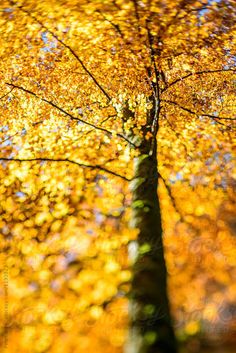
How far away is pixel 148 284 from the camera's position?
6020 millimetres

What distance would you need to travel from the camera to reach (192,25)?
12.8m

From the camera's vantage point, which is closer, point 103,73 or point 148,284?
point 148,284

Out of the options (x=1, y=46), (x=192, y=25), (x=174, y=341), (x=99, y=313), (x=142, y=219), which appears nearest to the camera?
(x=174, y=341)

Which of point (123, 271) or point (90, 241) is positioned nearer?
point (123, 271)

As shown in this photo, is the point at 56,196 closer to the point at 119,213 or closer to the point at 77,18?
the point at 119,213

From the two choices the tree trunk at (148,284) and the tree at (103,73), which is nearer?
the tree trunk at (148,284)

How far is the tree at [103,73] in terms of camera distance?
38.5 feet

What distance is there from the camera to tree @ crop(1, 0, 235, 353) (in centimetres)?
1173

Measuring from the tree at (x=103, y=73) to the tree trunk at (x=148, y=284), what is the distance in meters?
1.90

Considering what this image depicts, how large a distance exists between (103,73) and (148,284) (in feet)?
29.8

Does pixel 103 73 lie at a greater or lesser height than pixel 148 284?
greater

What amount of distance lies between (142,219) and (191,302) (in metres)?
3.56

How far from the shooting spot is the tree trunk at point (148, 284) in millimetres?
5395

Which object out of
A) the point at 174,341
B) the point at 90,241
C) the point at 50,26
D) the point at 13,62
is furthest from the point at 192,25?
the point at 174,341
